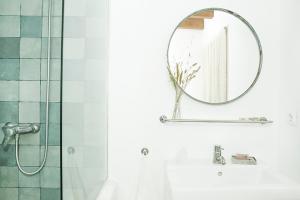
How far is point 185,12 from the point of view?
167cm

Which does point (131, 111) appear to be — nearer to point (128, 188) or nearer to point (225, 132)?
point (128, 188)

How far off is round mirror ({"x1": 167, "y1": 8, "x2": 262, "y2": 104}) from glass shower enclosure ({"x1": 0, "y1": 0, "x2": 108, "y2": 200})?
1.50 ft

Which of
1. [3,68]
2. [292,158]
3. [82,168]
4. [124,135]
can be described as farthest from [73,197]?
[292,158]

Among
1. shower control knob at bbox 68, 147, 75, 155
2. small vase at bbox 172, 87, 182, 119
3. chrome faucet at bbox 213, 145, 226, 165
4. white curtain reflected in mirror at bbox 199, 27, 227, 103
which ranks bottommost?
chrome faucet at bbox 213, 145, 226, 165

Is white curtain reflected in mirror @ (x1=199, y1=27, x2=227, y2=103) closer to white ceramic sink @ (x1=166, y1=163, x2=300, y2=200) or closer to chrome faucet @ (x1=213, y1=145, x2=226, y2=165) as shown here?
chrome faucet @ (x1=213, y1=145, x2=226, y2=165)

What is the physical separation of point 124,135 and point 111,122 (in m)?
0.11

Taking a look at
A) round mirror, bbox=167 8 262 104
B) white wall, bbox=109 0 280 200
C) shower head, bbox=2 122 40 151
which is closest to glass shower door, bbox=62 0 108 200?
white wall, bbox=109 0 280 200

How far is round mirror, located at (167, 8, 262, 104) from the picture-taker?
1.65m

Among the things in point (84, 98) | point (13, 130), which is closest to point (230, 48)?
point (84, 98)

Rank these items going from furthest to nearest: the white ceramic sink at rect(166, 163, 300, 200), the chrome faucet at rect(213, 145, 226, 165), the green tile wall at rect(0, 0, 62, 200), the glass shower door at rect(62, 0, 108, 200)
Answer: the chrome faucet at rect(213, 145, 226, 165), the green tile wall at rect(0, 0, 62, 200), the white ceramic sink at rect(166, 163, 300, 200), the glass shower door at rect(62, 0, 108, 200)

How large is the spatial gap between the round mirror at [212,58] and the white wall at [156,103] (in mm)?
48

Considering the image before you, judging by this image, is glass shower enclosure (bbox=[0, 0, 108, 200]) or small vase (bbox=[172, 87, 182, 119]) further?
small vase (bbox=[172, 87, 182, 119])

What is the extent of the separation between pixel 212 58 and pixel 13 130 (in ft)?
3.83

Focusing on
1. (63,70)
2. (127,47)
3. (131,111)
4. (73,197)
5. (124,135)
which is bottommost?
(73,197)
